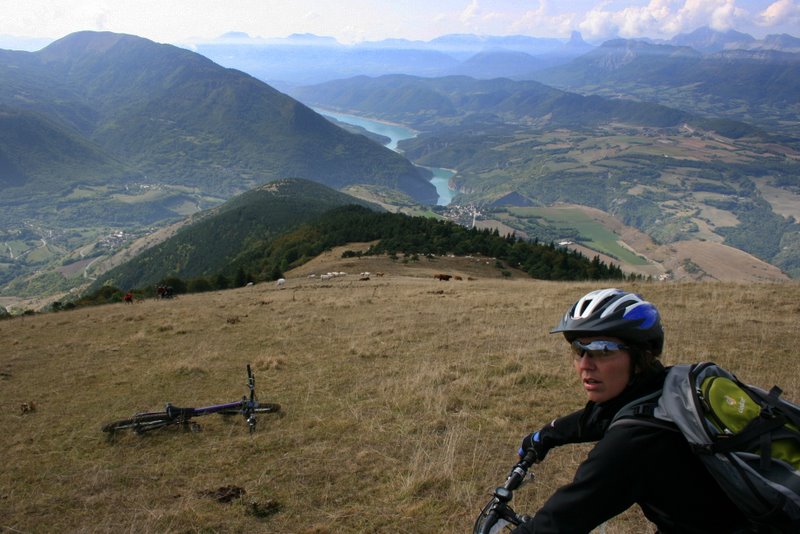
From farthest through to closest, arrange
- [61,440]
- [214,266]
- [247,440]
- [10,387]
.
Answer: [214,266]
[10,387]
[61,440]
[247,440]

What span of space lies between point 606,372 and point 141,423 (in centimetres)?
858

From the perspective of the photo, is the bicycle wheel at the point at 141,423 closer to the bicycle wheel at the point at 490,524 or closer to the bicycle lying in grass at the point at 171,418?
the bicycle lying in grass at the point at 171,418

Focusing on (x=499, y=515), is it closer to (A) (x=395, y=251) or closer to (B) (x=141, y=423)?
(B) (x=141, y=423)

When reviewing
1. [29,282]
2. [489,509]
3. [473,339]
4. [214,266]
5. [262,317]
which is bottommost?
[29,282]

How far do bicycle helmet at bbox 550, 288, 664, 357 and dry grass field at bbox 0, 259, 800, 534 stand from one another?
134 inches

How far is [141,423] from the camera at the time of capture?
28.8 ft

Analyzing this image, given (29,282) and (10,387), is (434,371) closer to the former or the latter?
(10,387)

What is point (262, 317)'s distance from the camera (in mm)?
19484

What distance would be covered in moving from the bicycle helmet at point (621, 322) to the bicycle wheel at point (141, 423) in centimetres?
810

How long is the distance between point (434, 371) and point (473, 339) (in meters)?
3.52

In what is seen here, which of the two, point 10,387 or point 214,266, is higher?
point 10,387

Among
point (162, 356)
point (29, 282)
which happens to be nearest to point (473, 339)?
point (162, 356)

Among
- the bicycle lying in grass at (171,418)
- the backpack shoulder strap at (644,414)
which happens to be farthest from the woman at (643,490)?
the bicycle lying in grass at (171,418)

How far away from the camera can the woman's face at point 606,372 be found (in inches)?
124
